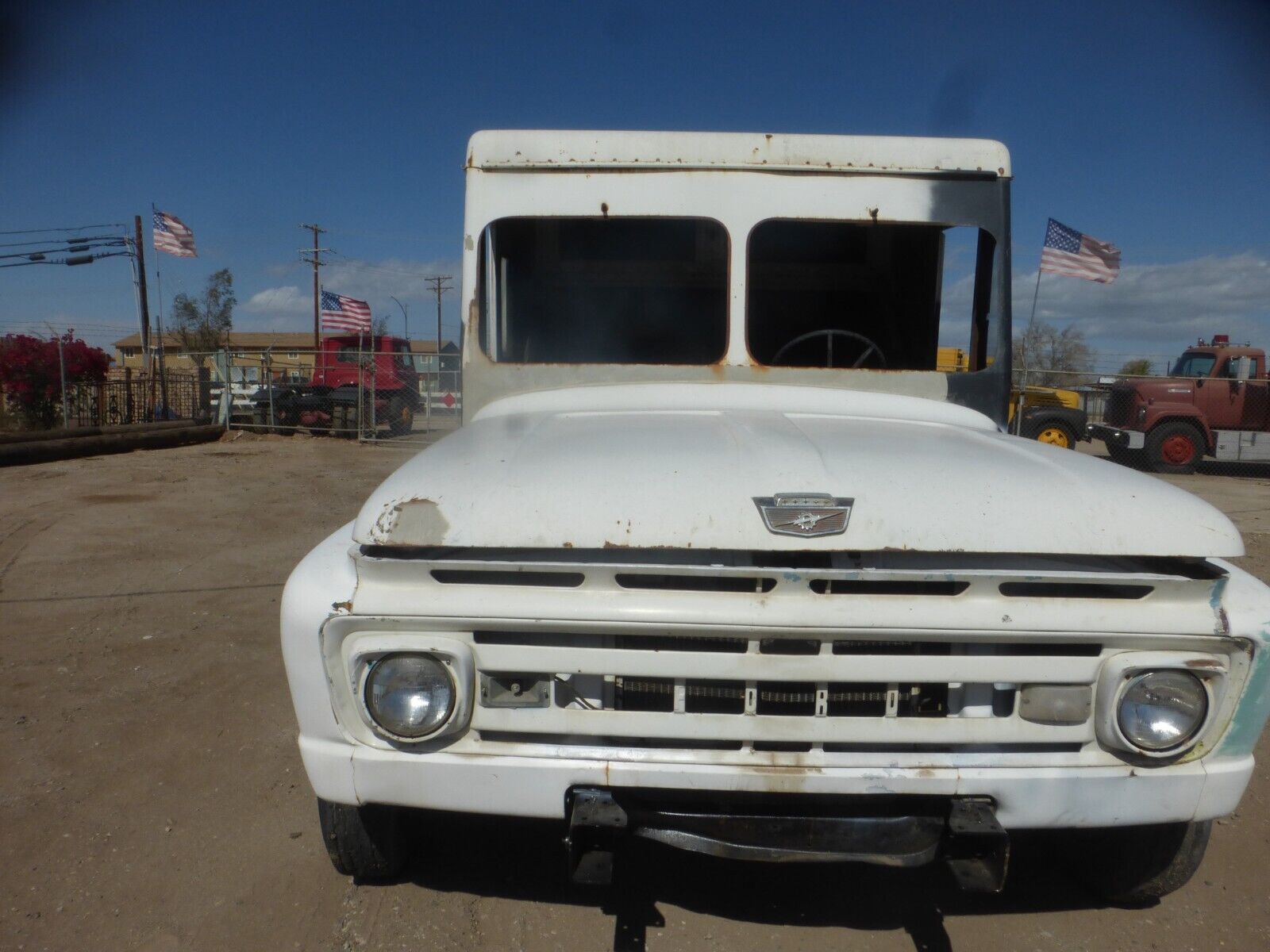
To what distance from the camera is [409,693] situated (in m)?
1.79

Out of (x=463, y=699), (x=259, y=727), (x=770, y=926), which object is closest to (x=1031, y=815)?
(x=770, y=926)

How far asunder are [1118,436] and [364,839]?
16.0 meters

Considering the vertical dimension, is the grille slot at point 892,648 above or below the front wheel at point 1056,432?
above

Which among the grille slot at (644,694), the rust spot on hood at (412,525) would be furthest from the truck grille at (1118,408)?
the rust spot on hood at (412,525)

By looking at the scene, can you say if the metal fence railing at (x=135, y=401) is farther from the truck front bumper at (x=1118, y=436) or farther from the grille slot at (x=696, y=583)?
the truck front bumper at (x=1118, y=436)

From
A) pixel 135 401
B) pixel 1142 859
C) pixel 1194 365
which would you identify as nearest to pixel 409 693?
pixel 1142 859

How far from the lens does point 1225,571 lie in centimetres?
187

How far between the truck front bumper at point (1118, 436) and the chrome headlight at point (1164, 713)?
1505 cm

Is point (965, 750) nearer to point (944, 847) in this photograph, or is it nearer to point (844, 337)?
point (944, 847)

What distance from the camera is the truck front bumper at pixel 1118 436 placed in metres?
14.9

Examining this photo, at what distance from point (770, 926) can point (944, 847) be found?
628mm

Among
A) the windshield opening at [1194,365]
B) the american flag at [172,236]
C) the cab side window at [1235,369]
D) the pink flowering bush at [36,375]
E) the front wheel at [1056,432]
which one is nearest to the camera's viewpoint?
the cab side window at [1235,369]

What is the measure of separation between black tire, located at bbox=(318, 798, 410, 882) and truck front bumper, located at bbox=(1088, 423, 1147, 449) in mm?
15600

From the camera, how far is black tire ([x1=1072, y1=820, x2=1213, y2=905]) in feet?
7.05
